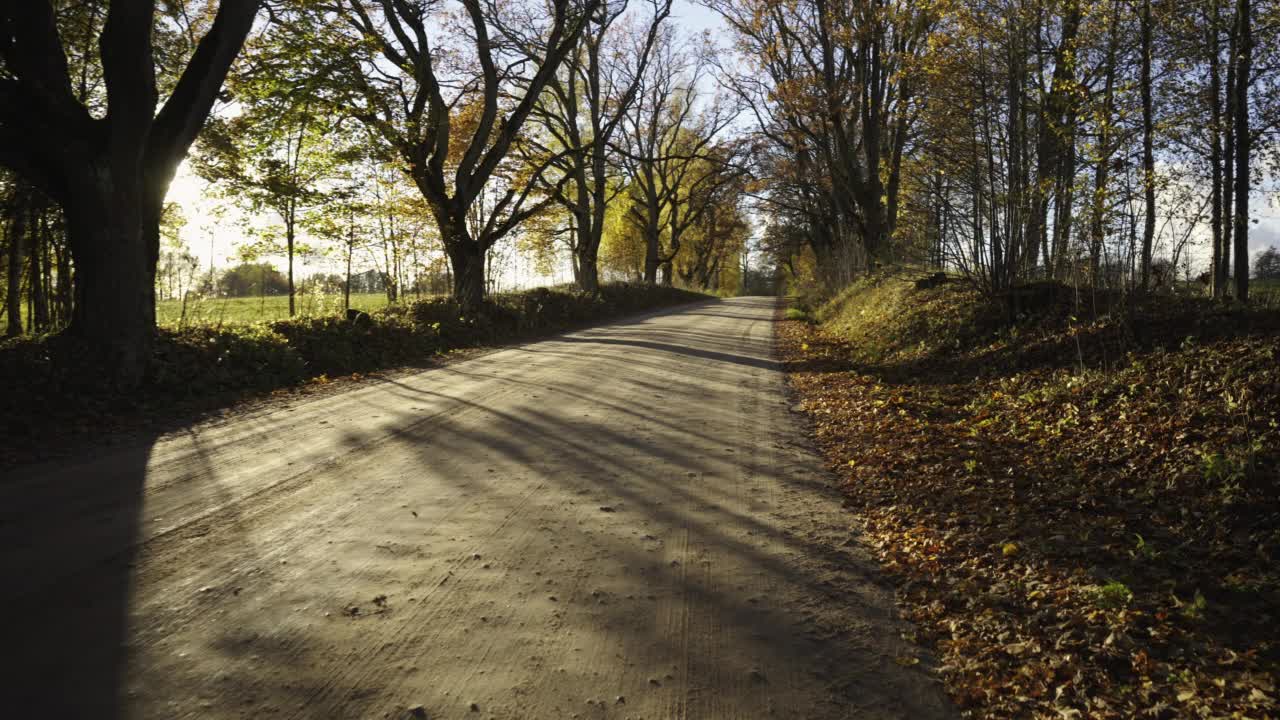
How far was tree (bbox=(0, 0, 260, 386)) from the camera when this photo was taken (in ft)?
23.8

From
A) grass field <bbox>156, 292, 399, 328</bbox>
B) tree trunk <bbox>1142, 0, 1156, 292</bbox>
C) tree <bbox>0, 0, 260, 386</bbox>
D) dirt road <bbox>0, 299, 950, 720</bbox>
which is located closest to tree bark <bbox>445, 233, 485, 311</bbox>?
grass field <bbox>156, 292, 399, 328</bbox>

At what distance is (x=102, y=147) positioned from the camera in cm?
761

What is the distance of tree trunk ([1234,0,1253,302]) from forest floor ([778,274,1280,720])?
223cm

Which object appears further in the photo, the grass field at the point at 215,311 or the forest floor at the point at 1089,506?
the grass field at the point at 215,311

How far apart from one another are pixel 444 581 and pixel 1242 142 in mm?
10797

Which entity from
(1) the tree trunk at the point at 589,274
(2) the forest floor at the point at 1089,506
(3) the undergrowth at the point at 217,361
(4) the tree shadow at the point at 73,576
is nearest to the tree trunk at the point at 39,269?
(3) the undergrowth at the point at 217,361

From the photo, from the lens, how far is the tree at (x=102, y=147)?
7262mm

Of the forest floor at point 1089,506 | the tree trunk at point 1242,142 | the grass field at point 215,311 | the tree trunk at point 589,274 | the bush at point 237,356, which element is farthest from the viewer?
the tree trunk at point 589,274

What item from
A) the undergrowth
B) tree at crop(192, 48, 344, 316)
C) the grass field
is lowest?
the undergrowth

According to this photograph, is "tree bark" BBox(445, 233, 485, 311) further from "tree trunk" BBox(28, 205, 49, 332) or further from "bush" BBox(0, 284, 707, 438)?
"tree trunk" BBox(28, 205, 49, 332)

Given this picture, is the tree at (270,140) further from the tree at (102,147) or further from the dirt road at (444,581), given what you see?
the dirt road at (444,581)

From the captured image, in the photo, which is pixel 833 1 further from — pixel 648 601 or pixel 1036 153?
pixel 648 601

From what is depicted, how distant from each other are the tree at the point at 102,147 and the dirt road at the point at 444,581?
2534 mm

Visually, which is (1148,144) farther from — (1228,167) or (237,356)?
(237,356)
